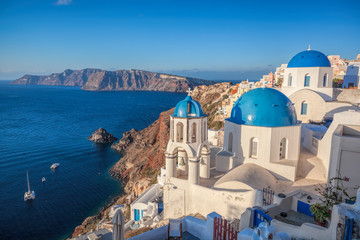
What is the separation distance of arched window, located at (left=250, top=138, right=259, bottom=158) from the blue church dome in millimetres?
1015

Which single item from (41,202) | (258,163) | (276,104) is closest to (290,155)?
(258,163)

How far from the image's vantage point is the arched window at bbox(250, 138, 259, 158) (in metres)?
15.1

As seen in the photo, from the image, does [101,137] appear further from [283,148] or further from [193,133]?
[283,148]

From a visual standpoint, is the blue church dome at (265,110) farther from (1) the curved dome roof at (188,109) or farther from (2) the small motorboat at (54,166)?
(2) the small motorboat at (54,166)

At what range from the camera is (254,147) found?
1527cm

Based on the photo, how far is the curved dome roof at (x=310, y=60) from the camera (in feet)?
74.7

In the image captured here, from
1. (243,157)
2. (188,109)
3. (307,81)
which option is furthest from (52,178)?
(307,81)

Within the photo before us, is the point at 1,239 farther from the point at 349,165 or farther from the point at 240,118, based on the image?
the point at 349,165

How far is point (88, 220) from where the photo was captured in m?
26.4

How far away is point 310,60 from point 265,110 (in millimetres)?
11908

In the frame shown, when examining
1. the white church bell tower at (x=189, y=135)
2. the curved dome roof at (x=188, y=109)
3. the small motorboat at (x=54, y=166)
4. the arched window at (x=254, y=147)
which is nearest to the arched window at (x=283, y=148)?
the arched window at (x=254, y=147)

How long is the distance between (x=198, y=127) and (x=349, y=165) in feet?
23.6

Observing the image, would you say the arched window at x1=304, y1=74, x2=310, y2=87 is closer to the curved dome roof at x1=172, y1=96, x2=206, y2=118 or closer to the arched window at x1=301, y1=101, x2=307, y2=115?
the arched window at x1=301, y1=101, x2=307, y2=115

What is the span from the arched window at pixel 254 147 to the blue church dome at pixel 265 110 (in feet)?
3.33
